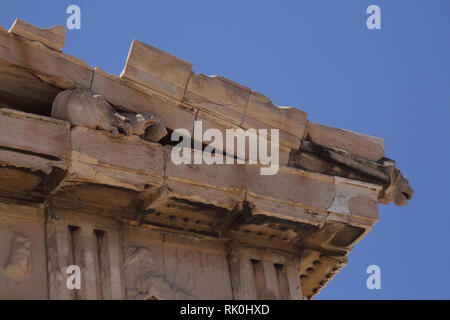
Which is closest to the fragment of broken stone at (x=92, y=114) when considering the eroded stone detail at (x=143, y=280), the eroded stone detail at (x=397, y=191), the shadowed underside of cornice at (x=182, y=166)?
the shadowed underside of cornice at (x=182, y=166)

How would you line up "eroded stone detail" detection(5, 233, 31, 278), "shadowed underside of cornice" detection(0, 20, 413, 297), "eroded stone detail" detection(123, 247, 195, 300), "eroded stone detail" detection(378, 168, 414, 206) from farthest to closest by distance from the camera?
"eroded stone detail" detection(378, 168, 414, 206)
"eroded stone detail" detection(123, 247, 195, 300)
"shadowed underside of cornice" detection(0, 20, 413, 297)
"eroded stone detail" detection(5, 233, 31, 278)

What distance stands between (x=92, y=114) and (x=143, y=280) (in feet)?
5.15

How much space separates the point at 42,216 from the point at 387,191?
12.4 feet

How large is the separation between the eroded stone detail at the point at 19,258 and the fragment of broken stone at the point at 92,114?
1.17 m

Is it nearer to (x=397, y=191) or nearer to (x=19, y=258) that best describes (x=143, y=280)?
(x=19, y=258)

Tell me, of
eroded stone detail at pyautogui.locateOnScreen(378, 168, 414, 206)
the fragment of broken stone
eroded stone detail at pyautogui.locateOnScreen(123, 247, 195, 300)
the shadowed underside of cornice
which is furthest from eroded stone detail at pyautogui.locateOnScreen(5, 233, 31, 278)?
eroded stone detail at pyautogui.locateOnScreen(378, 168, 414, 206)

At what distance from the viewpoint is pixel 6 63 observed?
9.68 m

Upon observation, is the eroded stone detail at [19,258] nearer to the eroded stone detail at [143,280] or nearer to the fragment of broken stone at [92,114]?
the eroded stone detail at [143,280]

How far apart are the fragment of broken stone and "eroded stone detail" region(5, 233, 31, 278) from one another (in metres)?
1.17

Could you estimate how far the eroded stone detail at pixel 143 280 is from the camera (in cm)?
965

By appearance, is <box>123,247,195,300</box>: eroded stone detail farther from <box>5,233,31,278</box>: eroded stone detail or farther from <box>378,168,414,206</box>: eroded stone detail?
<box>378,168,414,206</box>: eroded stone detail

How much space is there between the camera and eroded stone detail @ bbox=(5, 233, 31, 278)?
9.15 meters

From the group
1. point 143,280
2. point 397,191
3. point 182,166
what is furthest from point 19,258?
point 397,191

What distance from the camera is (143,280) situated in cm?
975
